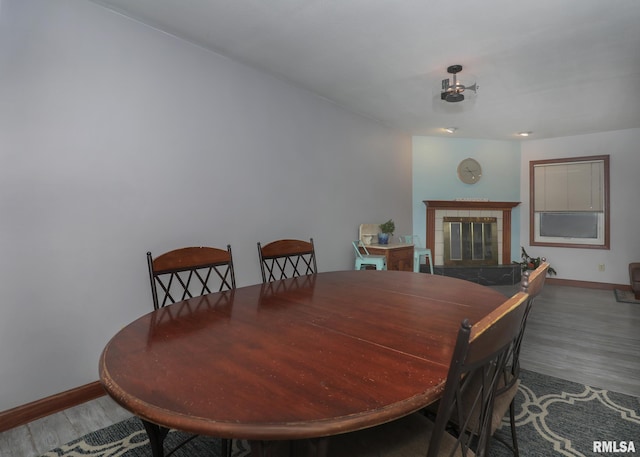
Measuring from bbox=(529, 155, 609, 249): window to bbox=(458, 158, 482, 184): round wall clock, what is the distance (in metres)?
0.90

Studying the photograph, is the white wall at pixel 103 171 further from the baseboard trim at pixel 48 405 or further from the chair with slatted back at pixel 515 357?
the chair with slatted back at pixel 515 357

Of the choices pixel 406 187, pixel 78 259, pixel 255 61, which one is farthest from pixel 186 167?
pixel 406 187

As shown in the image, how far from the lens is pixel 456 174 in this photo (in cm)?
566

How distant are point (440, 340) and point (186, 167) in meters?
2.21

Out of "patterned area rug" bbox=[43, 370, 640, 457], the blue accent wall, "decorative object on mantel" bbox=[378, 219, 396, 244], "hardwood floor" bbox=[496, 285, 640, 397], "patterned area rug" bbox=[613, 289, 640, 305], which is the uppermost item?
the blue accent wall

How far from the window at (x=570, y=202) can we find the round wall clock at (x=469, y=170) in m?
0.90

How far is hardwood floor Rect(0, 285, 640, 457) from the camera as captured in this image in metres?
1.79

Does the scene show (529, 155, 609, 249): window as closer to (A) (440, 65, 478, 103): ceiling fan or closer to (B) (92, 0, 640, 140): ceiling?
(B) (92, 0, 640, 140): ceiling

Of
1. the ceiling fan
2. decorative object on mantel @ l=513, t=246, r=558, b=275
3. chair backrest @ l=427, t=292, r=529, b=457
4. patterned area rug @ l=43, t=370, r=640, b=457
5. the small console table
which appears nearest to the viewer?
chair backrest @ l=427, t=292, r=529, b=457

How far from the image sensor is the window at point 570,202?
5125 millimetres

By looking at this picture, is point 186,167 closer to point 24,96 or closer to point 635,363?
point 24,96

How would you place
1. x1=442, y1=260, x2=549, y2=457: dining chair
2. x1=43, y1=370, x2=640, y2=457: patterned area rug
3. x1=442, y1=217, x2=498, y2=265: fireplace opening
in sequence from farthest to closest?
1. x1=442, y1=217, x2=498, y2=265: fireplace opening
2. x1=43, y1=370, x2=640, y2=457: patterned area rug
3. x1=442, y1=260, x2=549, y2=457: dining chair

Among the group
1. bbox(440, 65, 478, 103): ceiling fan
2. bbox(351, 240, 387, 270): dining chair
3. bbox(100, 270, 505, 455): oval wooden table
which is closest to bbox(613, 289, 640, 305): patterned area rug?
bbox(351, 240, 387, 270): dining chair

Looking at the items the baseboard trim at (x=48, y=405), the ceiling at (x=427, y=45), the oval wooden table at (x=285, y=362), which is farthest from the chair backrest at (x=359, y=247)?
the baseboard trim at (x=48, y=405)
